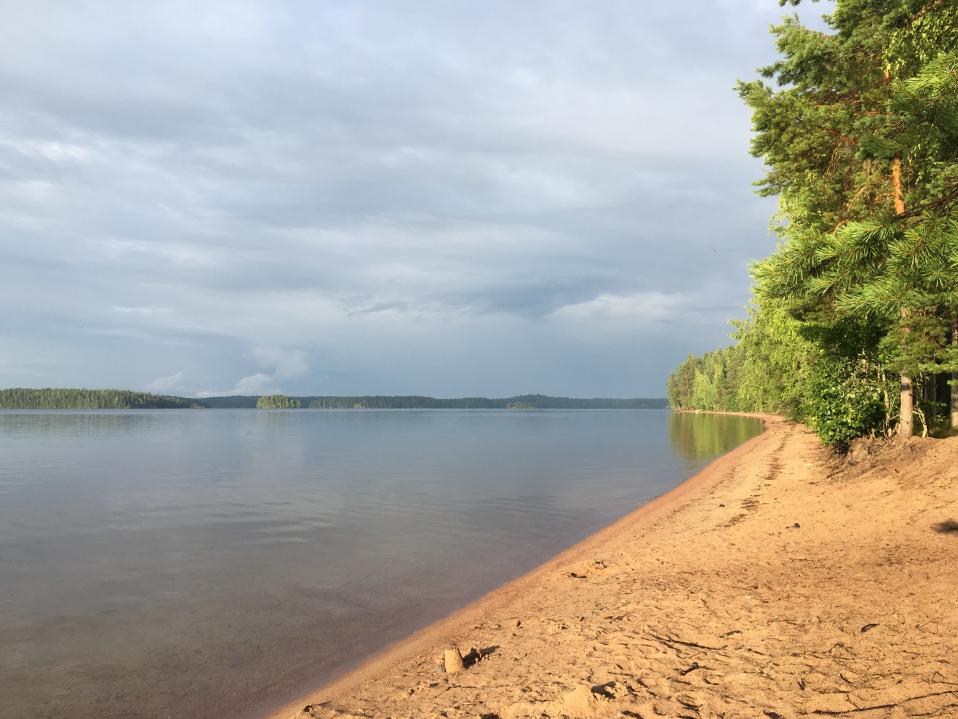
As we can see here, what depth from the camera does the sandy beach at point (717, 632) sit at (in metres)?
6.13

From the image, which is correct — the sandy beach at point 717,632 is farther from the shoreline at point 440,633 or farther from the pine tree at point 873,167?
the pine tree at point 873,167

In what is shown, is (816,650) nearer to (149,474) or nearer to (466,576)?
(466,576)

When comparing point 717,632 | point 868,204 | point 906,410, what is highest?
point 868,204

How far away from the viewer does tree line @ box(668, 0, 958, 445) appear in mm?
6082

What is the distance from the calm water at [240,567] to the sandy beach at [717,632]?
1641 millimetres

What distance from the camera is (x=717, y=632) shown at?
7930mm

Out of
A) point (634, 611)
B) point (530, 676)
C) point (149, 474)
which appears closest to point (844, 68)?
point (634, 611)

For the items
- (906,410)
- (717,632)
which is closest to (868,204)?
(906,410)

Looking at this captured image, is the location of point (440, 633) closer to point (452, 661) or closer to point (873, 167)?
point (452, 661)

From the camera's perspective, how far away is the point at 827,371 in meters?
26.2

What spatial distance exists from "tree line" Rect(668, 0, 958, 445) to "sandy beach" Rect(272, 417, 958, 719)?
→ 12.3 ft

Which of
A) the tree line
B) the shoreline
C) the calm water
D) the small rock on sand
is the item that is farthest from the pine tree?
the calm water

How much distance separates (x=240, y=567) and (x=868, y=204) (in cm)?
2219

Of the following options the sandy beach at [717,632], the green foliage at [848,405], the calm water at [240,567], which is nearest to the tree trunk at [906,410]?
the green foliage at [848,405]
